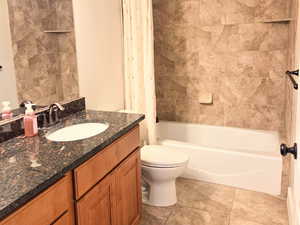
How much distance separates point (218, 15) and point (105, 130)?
2.09 metres

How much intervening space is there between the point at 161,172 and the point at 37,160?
1.25 meters

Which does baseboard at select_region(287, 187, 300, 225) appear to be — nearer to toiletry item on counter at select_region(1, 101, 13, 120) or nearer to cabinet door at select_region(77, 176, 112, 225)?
cabinet door at select_region(77, 176, 112, 225)

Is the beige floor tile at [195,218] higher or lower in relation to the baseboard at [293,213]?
lower

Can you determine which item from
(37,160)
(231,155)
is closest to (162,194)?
(231,155)

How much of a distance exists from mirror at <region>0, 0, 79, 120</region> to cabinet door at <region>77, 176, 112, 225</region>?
0.70 m

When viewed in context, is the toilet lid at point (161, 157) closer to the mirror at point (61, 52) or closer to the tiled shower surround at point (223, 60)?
the mirror at point (61, 52)

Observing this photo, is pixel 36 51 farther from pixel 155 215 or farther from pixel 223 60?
pixel 223 60

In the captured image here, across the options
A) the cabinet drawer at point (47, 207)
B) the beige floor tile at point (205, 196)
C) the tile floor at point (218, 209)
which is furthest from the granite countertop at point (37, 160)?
the beige floor tile at point (205, 196)

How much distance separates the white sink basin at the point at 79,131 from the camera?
77.8 inches

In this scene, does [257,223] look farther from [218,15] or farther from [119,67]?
[218,15]

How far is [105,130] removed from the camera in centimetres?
194

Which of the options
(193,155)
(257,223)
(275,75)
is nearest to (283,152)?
(257,223)

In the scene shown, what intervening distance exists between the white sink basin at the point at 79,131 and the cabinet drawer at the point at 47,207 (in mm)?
550

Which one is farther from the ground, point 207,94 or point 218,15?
point 218,15
